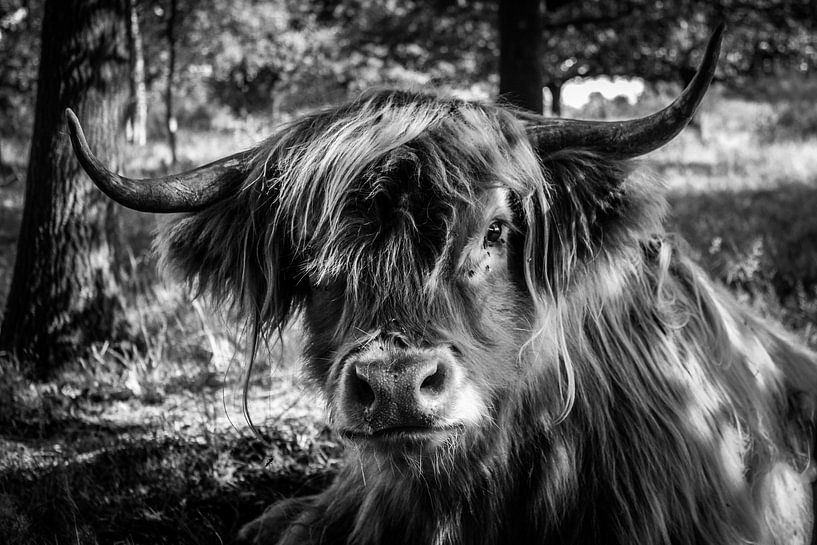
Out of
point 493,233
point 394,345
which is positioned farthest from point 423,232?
point 394,345

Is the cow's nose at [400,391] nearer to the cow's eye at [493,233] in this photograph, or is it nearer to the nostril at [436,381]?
the nostril at [436,381]

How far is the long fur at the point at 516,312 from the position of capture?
2496 mm

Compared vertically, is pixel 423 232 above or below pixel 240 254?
above

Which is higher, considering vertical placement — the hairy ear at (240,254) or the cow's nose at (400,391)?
the hairy ear at (240,254)

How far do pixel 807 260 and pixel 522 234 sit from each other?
4.54m

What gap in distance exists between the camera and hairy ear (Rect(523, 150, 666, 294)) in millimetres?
2555

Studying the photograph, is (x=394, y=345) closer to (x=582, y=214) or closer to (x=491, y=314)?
(x=491, y=314)

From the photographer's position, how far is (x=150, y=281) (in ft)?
20.0

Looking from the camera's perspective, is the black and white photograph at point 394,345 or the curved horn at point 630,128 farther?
the black and white photograph at point 394,345

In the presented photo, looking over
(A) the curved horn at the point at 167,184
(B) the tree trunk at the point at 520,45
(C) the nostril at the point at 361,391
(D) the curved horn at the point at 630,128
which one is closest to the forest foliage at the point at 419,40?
(B) the tree trunk at the point at 520,45

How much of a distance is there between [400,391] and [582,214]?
867 mm

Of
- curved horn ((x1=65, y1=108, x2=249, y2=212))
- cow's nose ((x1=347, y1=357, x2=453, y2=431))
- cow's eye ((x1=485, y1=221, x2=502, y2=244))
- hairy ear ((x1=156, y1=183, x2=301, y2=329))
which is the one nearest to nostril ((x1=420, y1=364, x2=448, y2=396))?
cow's nose ((x1=347, y1=357, x2=453, y2=431))

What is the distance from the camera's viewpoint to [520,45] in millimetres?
9047

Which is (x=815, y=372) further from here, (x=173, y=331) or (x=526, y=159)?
(x=173, y=331)
